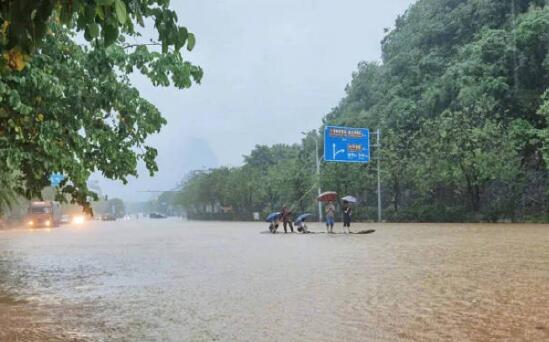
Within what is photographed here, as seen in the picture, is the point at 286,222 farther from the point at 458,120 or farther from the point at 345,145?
the point at 458,120

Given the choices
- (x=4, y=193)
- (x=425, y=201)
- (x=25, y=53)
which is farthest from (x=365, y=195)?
(x=25, y=53)

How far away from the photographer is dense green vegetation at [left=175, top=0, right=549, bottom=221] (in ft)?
132

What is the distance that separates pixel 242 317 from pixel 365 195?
50.5 m

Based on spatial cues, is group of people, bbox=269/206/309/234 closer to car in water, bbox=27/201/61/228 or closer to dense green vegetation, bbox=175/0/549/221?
dense green vegetation, bbox=175/0/549/221

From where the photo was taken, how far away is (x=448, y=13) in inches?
2320

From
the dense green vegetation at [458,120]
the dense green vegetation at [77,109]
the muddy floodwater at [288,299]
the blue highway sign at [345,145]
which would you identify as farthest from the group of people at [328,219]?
the dense green vegetation at [77,109]

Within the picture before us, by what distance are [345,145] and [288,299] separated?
1263 inches

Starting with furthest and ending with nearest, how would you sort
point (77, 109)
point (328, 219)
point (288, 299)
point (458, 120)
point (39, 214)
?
point (39, 214) < point (458, 120) < point (328, 219) < point (77, 109) < point (288, 299)

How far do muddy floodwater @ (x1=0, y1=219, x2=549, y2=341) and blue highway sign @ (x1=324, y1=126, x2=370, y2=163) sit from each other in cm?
2385

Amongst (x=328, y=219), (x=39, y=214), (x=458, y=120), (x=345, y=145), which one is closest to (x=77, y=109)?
(x=328, y=219)

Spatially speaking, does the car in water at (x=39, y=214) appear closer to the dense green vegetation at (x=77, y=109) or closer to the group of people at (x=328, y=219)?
the group of people at (x=328, y=219)

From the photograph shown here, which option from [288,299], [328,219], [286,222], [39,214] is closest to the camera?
[288,299]

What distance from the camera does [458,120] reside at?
41.8 meters

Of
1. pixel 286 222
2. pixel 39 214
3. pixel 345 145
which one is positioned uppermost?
pixel 345 145
